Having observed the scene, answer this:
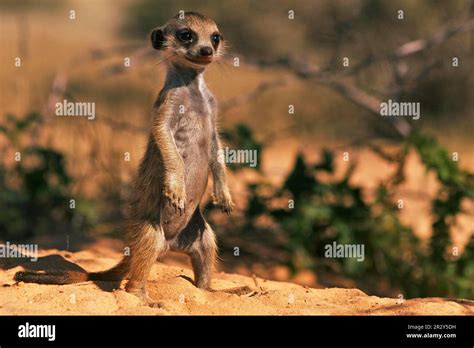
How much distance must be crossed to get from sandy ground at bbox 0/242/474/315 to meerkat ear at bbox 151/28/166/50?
158 centimetres

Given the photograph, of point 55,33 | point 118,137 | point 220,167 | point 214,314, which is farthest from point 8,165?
point 55,33

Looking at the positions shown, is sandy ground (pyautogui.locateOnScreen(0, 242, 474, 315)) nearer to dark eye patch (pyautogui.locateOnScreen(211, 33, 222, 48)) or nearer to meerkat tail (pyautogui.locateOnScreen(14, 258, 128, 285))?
meerkat tail (pyautogui.locateOnScreen(14, 258, 128, 285))

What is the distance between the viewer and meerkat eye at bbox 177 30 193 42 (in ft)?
17.7

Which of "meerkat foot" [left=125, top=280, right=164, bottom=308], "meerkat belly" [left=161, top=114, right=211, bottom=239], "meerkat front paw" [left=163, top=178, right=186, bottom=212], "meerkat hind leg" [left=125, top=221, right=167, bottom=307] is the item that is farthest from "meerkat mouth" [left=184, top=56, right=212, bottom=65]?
"meerkat foot" [left=125, top=280, right=164, bottom=308]

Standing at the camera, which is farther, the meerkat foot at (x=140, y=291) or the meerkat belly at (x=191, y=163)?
the meerkat belly at (x=191, y=163)

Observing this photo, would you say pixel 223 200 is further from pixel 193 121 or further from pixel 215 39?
pixel 215 39

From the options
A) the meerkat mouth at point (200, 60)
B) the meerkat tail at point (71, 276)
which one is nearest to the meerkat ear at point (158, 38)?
the meerkat mouth at point (200, 60)

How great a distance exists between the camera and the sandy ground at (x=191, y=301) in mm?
4711

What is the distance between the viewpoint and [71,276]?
5305mm

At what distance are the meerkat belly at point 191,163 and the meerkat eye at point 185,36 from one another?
19.8 inches

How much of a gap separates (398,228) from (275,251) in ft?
4.20

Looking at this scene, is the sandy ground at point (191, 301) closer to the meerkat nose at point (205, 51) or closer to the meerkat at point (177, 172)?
the meerkat at point (177, 172)

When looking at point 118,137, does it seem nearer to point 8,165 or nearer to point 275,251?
point 8,165

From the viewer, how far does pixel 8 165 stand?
904cm
